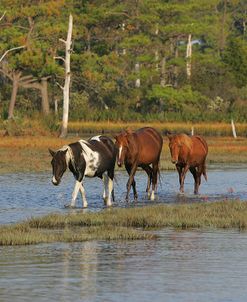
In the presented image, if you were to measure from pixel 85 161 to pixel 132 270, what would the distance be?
324 inches

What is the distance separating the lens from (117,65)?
2908 inches

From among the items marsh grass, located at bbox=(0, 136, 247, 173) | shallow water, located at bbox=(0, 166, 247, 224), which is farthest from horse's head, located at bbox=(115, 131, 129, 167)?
marsh grass, located at bbox=(0, 136, 247, 173)

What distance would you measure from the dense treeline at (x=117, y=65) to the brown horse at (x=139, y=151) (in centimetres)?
3737

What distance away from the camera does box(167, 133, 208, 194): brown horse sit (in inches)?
992

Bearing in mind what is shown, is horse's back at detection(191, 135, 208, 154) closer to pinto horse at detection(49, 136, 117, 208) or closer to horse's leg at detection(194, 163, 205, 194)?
horse's leg at detection(194, 163, 205, 194)

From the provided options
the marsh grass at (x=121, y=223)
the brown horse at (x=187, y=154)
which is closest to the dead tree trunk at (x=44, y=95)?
the brown horse at (x=187, y=154)

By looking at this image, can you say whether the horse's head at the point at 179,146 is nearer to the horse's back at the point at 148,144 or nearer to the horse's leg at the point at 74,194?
the horse's back at the point at 148,144

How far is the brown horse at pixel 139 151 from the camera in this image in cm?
2345

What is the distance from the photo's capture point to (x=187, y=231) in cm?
1792

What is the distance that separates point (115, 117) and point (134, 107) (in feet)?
22.4

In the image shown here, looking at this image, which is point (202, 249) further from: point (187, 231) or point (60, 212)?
point (60, 212)

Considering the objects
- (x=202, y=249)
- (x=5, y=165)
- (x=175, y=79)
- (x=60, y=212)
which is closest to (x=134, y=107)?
(x=175, y=79)

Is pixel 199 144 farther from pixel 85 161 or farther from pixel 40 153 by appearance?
pixel 40 153

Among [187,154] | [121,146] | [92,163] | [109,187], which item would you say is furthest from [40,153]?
[92,163]
